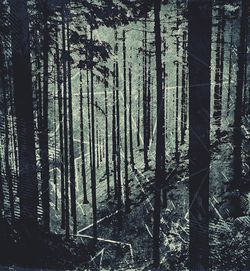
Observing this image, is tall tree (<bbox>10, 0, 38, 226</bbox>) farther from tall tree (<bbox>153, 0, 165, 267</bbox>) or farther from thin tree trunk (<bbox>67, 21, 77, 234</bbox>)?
tall tree (<bbox>153, 0, 165, 267</bbox>)

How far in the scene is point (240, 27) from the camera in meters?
2.20

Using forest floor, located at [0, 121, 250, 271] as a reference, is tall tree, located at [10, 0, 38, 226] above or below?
above

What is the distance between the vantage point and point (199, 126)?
2.30m

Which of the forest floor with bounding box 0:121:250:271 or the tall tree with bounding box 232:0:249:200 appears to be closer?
the tall tree with bounding box 232:0:249:200

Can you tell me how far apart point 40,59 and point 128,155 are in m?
0.75

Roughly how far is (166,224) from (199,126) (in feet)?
1.98

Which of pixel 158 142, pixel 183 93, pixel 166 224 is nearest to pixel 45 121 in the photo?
pixel 158 142

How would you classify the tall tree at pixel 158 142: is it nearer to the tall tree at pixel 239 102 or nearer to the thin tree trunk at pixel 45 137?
the tall tree at pixel 239 102

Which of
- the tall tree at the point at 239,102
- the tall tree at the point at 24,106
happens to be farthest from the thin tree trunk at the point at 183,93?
the tall tree at the point at 24,106

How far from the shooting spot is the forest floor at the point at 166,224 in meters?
2.33

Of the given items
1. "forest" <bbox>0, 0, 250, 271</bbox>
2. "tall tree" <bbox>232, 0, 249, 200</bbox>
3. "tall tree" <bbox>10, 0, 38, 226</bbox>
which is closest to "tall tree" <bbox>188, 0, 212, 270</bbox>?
"forest" <bbox>0, 0, 250, 271</bbox>

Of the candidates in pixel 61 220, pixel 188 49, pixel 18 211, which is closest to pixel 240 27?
pixel 188 49

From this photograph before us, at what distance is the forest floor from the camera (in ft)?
7.64

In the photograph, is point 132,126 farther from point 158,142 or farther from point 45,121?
point 45,121
